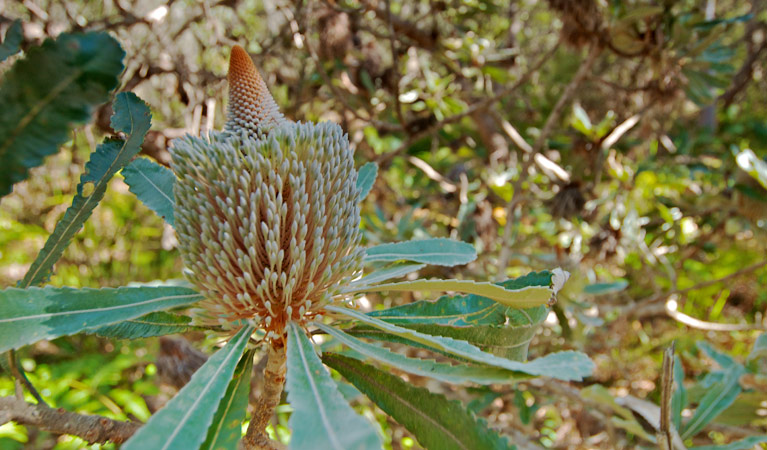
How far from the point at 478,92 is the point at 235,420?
2.93 meters

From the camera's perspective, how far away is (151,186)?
0.94 metres

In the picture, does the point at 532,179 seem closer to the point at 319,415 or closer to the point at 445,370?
the point at 445,370

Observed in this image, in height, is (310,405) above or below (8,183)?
below

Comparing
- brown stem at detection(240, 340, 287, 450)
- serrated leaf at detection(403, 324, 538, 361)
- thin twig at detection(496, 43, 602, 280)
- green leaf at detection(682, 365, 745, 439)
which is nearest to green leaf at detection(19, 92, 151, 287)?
brown stem at detection(240, 340, 287, 450)

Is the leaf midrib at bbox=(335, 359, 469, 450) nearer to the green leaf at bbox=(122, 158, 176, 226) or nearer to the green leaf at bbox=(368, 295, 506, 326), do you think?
the green leaf at bbox=(368, 295, 506, 326)

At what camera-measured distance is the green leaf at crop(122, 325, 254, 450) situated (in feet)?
1.79

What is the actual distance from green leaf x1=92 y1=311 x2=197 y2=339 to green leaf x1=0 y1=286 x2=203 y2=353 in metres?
0.07

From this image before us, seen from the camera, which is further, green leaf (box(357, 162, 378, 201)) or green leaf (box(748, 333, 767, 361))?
green leaf (box(748, 333, 767, 361))

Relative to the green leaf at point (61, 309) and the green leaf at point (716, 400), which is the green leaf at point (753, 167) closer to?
the green leaf at point (716, 400)

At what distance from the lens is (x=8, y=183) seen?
501 mm

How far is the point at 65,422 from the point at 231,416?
9.9 inches

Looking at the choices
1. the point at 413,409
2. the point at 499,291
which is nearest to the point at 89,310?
the point at 413,409

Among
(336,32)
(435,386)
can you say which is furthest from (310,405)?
(336,32)

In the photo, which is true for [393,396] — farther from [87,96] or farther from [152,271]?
[152,271]
